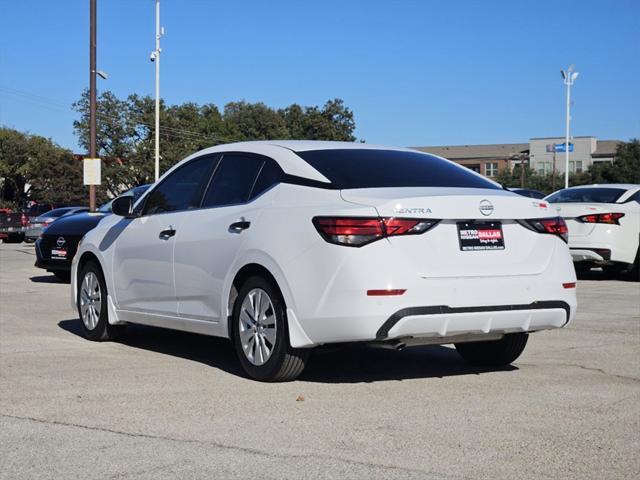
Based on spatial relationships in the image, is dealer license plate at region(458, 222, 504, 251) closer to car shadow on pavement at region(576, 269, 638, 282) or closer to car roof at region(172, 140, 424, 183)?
car roof at region(172, 140, 424, 183)

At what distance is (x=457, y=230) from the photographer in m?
6.39

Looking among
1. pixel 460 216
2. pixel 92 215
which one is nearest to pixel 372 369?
pixel 460 216

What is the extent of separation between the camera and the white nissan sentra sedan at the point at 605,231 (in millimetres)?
15531

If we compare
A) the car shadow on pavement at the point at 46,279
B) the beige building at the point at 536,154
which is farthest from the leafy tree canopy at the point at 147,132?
the car shadow on pavement at the point at 46,279

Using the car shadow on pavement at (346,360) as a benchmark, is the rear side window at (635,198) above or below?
above

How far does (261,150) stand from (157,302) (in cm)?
163

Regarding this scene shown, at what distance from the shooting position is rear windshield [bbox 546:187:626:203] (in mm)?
16250

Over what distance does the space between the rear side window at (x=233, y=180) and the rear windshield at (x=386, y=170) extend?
0.44 metres

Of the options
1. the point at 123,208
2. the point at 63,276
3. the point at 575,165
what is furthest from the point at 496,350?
the point at 575,165

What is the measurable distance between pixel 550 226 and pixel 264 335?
6.91 ft

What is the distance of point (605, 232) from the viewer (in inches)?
611

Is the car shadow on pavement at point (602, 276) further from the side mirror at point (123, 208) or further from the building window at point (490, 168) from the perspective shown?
the building window at point (490, 168)

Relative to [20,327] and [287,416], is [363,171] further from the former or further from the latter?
[20,327]

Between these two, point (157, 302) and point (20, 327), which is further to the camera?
point (20, 327)
